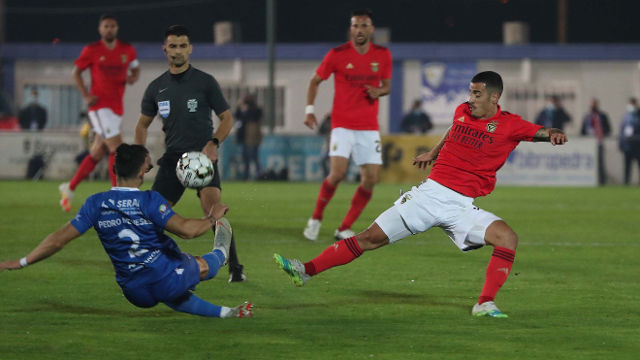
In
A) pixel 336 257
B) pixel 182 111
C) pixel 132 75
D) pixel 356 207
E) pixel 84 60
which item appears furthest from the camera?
pixel 132 75

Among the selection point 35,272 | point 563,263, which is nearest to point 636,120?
point 563,263

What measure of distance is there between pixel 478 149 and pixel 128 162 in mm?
2574

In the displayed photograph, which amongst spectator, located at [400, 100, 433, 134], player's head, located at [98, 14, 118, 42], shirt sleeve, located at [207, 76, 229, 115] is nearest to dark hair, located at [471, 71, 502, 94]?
shirt sleeve, located at [207, 76, 229, 115]

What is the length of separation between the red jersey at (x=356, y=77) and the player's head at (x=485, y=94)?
4.61 meters

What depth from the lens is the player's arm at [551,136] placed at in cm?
760

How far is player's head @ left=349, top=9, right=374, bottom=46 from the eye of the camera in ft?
40.2

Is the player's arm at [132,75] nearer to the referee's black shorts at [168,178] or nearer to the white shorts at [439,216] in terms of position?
the referee's black shorts at [168,178]

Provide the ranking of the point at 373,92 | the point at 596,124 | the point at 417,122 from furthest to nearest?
the point at 417,122 → the point at 596,124 → the point at 373,92

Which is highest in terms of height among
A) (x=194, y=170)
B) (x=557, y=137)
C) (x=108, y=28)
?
(x=108, y=28)

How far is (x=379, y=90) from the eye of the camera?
12.4 meters

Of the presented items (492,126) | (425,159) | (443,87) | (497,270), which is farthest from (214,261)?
(443,87)

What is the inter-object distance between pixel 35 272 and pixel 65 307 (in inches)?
76.7

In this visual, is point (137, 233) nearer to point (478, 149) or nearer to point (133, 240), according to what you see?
point (133, 240)

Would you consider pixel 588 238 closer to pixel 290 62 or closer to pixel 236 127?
pixel 236 127
